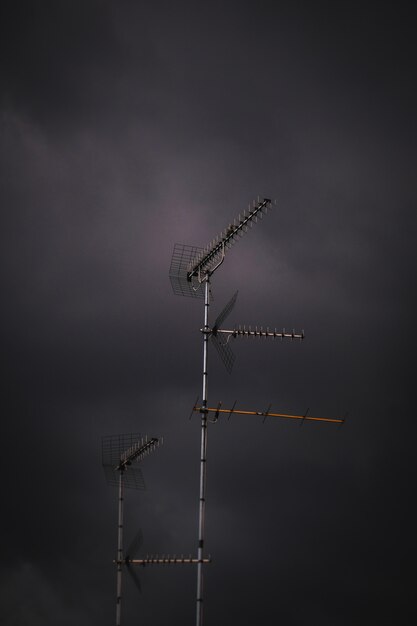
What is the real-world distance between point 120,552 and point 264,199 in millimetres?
10641

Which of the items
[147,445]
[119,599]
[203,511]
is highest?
[147,445]

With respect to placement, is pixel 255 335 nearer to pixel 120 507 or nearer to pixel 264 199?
pixel 264 199

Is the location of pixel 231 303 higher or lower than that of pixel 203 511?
higher

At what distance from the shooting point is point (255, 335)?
94.8ft

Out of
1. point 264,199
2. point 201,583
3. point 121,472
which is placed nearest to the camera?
point 201,583

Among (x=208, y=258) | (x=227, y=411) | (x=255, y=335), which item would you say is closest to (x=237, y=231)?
(x=208, y=258)

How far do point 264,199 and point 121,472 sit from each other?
898 centimetres

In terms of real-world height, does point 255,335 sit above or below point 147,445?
above

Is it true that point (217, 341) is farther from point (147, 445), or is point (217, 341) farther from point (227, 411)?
point (147, 445)

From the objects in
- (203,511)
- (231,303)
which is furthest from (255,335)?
(203,511)

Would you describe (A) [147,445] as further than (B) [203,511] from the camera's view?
Yes

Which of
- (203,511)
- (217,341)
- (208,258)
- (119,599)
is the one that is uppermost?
(208,258)

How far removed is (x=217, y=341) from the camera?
93.0ft

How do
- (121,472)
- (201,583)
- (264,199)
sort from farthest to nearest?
(121,472), (264,199), (201,583)
